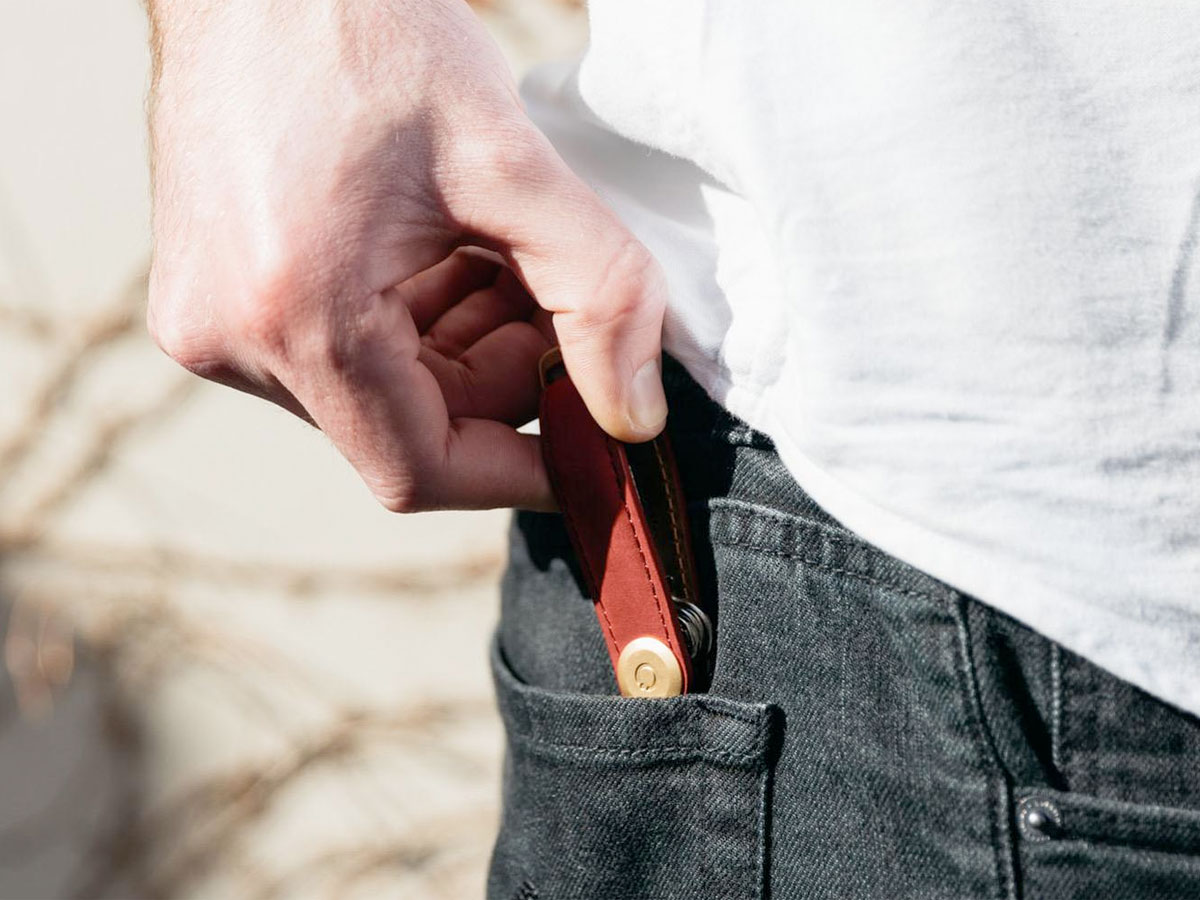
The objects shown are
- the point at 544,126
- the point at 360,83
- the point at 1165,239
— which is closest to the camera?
the point at 1165,239

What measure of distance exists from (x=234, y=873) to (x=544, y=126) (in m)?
2.32

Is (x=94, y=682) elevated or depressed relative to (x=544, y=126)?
depressed

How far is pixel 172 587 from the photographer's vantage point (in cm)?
253

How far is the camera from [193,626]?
101 inches

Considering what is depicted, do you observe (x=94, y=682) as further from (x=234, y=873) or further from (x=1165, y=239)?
(x=1165, y=239)

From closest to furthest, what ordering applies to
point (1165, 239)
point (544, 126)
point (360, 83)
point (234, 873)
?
point (1165, 239), point (360, 83), point (544, 126), point (234, 873)

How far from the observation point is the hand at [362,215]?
59 centimetres

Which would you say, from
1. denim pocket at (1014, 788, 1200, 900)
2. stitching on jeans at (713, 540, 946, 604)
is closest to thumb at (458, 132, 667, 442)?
stitching on jeans at (713, 540, 946, 604)

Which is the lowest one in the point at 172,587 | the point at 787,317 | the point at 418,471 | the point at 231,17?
the point at 172,587

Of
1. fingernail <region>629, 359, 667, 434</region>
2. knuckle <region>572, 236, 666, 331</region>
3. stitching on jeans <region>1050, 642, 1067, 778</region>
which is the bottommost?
stitching on jeans <region>1050, 642, 1067, 778</region>

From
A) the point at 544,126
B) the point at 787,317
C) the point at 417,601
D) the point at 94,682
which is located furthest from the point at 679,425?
the point at 94,682

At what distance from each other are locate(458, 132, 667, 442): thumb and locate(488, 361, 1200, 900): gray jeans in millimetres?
65

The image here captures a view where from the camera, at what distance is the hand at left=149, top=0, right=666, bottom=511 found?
587mm

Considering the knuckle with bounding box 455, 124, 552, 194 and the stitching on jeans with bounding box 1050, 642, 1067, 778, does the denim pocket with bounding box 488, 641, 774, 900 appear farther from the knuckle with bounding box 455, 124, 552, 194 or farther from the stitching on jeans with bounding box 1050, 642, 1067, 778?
the knuckle with bounding box 455, 124, 552, 194
